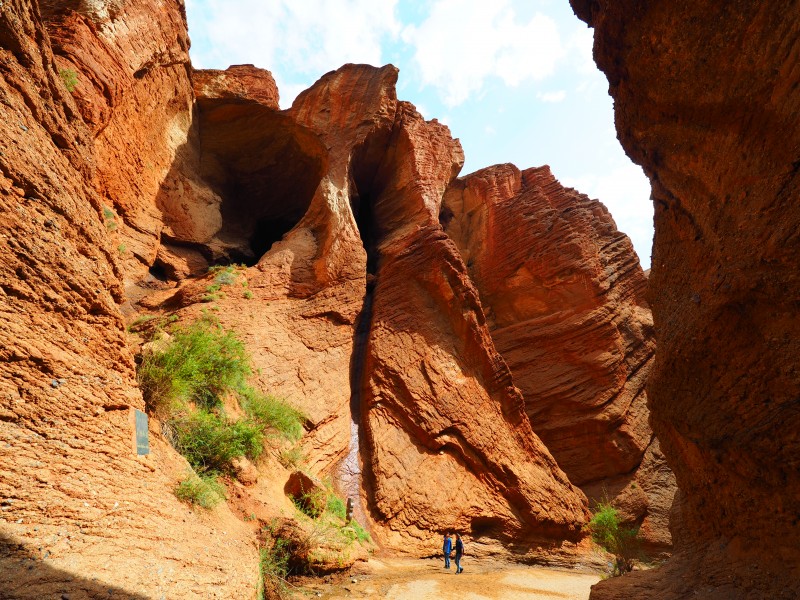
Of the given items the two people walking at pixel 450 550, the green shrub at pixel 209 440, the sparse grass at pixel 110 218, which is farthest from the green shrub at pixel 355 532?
the sparse grass at pixel 110 218

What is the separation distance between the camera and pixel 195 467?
6.86 meters

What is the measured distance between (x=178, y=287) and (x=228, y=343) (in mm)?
4685

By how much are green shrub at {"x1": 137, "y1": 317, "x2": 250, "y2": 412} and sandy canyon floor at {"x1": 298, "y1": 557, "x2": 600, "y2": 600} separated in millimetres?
3507

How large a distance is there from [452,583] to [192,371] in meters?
6.29

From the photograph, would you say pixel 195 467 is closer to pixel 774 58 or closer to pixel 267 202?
pixel 774 58

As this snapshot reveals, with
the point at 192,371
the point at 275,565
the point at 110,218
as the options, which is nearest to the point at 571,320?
the point at 192,371

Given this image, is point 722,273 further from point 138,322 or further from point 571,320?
point 571,320

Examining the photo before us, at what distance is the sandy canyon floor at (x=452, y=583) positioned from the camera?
7598 mm

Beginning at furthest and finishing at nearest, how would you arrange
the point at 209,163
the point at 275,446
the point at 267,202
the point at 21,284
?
the point at 267,202
the point at 209,163
the point at 275,446
the point at 21,284

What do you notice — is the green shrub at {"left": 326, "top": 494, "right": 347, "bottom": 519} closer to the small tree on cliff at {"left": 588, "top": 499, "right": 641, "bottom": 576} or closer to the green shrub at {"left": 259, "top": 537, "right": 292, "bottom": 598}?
the green shrub at {"left": 259, "top": 537, "right": 292, "bottom": 598}

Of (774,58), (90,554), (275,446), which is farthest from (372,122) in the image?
(90,554)

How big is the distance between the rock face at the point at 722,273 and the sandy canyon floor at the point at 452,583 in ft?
10.9

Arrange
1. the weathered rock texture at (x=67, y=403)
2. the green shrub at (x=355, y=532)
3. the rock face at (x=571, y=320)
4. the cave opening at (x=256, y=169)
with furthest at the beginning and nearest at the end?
the cave opening at (x=256, y=169)
the rock face at (x=571, y=320)
the green shrub at (x=355, y=532)
the weathered rock texture at (x=67, y=403)

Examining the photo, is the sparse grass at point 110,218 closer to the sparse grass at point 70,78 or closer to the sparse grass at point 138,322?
the sparse grass at point 138,322
